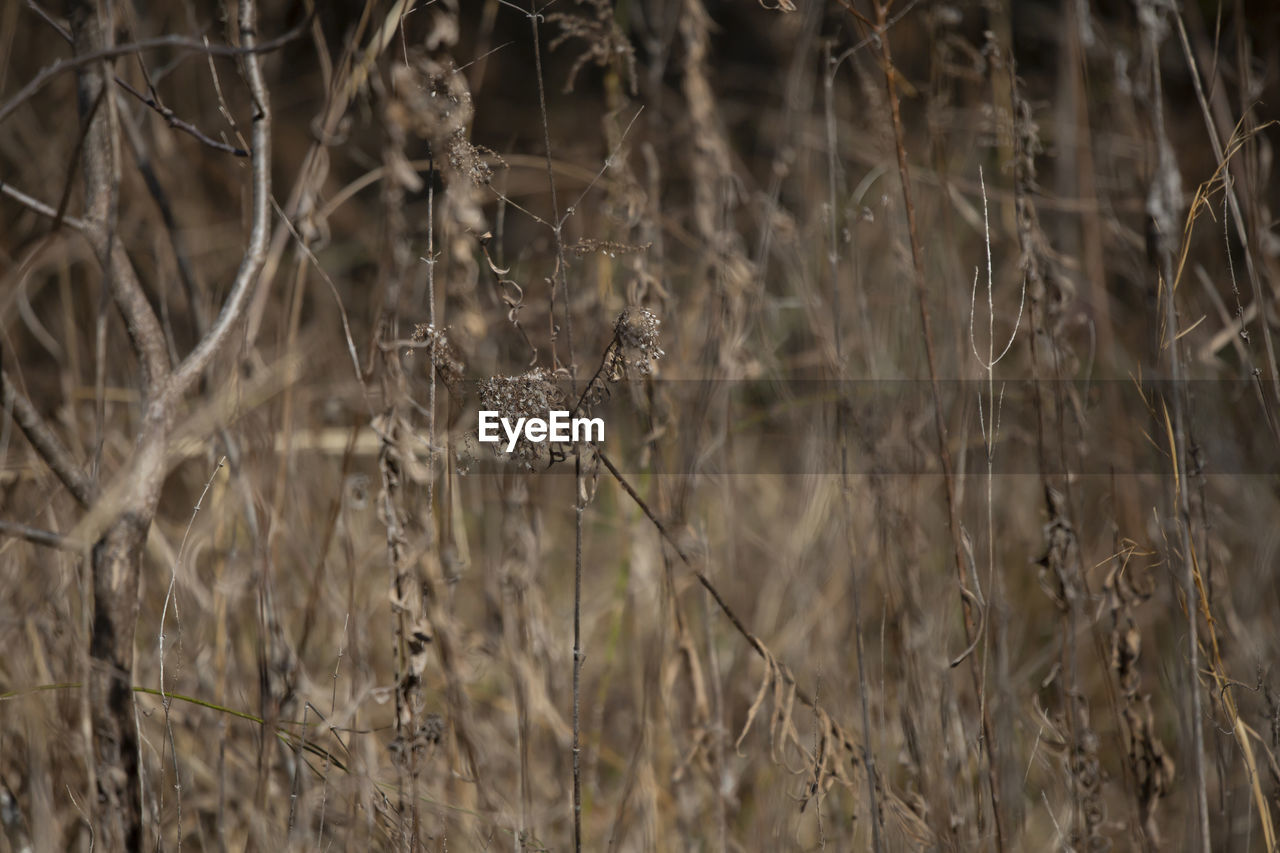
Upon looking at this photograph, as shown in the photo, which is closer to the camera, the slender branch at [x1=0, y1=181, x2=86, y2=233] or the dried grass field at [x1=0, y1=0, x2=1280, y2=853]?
the slender branch at [x1=0, y1=181, x2=86, y2=233]

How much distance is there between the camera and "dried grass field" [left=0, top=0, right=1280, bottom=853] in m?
0.82

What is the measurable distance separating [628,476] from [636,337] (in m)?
0.56

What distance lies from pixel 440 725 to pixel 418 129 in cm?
58

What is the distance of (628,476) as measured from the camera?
132 cm

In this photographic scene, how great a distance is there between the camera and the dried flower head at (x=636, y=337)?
2.56ft

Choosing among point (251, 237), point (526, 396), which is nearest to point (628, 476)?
point (526, 396)

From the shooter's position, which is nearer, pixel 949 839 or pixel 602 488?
pixel 949 839

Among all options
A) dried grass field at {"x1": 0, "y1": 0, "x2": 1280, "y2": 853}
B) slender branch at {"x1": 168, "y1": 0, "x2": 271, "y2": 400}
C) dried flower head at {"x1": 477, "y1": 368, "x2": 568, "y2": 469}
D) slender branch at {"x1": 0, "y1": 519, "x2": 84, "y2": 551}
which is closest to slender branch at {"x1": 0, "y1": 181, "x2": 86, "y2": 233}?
dried grass field at {"x1": 0, "y1": 0, "x2": 1280, "y2": 853}

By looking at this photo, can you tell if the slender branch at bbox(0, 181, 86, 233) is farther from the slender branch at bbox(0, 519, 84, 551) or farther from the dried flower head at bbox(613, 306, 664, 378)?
the dried flower head at bbox(613, 306, 664, 378)

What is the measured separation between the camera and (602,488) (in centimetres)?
187

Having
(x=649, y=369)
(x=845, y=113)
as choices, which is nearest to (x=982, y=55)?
(x=649, y=369)

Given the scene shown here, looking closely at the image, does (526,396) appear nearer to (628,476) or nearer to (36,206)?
(36,206)

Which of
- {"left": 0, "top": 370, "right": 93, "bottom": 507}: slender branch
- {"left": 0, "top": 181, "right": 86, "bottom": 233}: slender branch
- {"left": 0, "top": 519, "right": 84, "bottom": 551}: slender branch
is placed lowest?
{"left": 0, "top": 519, "right": 84, "bottom": 551}: slender branch

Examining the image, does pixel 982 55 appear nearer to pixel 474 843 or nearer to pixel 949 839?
pixel 949 839
